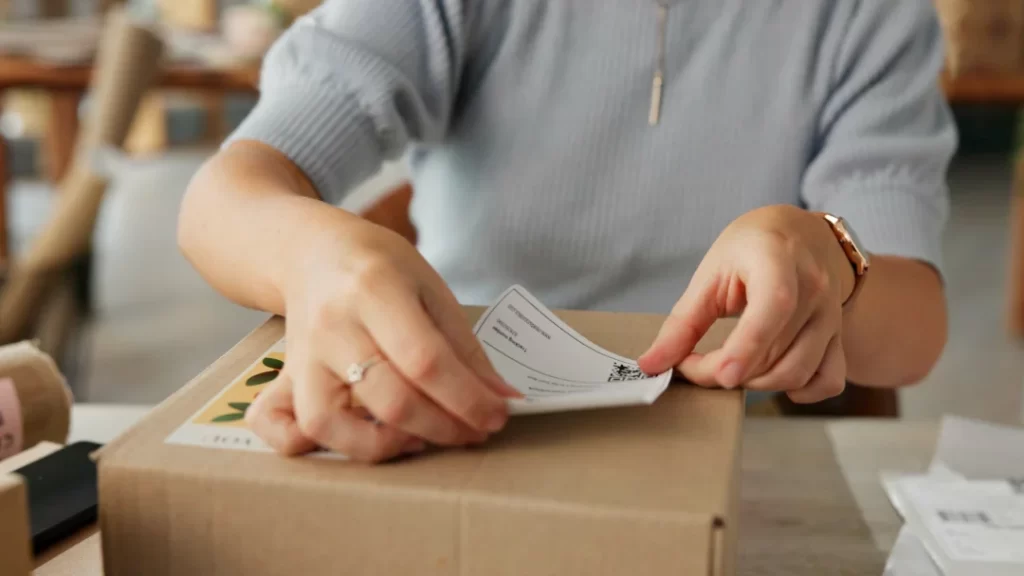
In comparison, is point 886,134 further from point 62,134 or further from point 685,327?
point 62,134

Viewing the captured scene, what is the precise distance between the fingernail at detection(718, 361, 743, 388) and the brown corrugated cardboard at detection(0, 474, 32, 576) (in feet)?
0.98

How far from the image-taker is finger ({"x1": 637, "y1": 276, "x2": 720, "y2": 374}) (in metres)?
0.48

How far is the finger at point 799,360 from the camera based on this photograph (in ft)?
1.62

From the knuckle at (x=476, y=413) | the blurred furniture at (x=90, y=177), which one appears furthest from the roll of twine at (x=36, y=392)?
the blurred furniture at (x=90, y=177)

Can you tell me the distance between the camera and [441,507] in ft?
1.21

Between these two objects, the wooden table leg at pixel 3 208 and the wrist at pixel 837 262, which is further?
the wooden table leg at pixel 3 208

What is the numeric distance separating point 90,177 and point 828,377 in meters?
1.44

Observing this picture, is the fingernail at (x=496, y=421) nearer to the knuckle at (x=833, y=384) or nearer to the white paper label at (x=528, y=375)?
the white paper label at (x=528, y=375)

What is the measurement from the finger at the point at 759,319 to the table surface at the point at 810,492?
0.13m

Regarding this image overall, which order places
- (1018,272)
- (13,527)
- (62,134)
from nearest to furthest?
(13,527), (1018,272), (62,134)

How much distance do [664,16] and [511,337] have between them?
0.40m

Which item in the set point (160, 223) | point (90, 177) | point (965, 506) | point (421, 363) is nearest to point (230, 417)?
point (421, 363)

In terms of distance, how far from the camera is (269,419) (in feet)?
1.35

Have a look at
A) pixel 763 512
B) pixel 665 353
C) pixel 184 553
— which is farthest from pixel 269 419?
pixel 763 512
